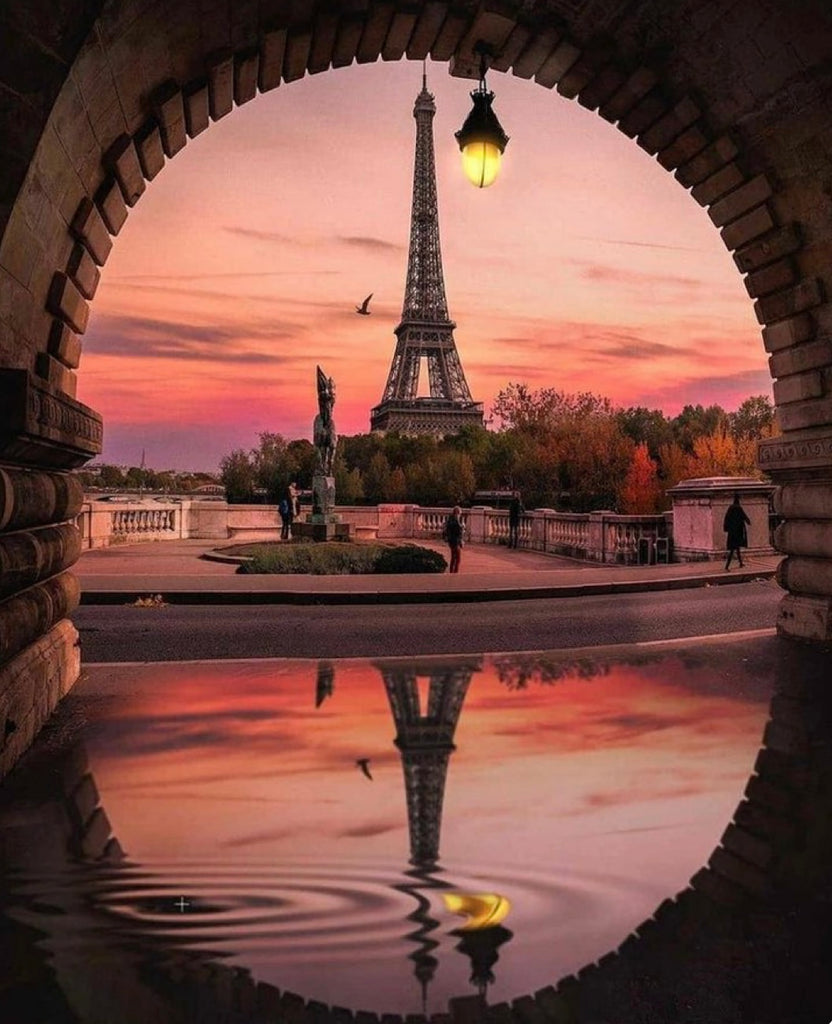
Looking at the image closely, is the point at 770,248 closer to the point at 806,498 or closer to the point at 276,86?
the point at 806,498

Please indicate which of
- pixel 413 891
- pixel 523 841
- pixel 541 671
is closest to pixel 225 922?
pixel 413 891

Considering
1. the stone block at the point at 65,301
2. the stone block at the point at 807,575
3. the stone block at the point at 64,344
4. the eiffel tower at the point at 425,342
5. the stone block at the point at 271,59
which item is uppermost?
the eiffel tower at the point at 425,342

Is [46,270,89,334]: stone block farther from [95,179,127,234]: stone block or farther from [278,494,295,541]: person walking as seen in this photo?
[278,494,295,541]: person walking

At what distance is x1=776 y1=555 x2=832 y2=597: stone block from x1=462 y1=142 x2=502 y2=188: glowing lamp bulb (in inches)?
193

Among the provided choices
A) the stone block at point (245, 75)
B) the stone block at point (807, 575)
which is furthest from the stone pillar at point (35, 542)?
the stone block at point (807, 575)

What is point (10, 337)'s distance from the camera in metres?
4.66

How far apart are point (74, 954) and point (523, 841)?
1767mm

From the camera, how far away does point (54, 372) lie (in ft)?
18.3

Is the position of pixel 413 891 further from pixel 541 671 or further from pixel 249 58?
pixel 249 58

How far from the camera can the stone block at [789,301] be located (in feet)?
25.7

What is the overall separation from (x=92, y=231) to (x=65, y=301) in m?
0.65

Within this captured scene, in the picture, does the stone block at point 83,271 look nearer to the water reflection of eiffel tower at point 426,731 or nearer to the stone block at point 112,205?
the stone block at point 112,205

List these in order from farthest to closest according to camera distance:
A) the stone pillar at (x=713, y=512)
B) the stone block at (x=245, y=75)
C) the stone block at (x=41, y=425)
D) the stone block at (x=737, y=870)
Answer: the stone pillar at (x=713, y=512) < the stone block at (x=245, y=75) < the stone block at (x=41, y=425) < the stone block at (x=737, y=870)

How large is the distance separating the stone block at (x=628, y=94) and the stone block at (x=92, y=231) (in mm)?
4867
